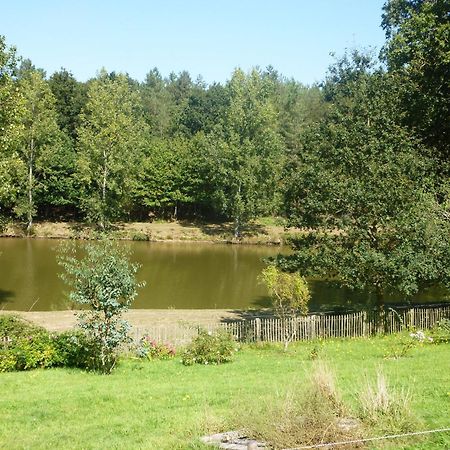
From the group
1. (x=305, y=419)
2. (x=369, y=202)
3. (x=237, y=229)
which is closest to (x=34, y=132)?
(x=237, y=229)

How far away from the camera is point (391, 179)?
23359 millimetres

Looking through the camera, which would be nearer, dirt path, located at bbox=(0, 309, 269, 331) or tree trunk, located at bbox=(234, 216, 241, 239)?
dirt path, located at bbox=(0, 309, 269, 331)

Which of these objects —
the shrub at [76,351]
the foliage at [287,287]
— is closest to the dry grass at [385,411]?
the shrub at [76,351]

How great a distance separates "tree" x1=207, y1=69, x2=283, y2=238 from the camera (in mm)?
61312

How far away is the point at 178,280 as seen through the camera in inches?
1634

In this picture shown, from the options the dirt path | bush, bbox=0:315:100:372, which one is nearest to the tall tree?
the dirt path

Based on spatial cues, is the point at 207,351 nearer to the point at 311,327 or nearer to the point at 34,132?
the point at 311,327

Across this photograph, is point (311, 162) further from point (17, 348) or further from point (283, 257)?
point (17, 348)

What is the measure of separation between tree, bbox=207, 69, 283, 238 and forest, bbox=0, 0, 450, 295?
0.54 ft

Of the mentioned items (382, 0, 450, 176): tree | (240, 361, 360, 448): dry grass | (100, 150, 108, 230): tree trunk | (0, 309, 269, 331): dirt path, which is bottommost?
(0, 309, 269, 331): dirt path

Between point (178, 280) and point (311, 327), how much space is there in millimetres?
19878

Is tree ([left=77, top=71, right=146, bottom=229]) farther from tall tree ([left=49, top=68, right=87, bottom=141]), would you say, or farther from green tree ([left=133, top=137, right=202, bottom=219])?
tall tree ([left=49, top=68, right=87, bottom=141])

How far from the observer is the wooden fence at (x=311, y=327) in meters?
21.0

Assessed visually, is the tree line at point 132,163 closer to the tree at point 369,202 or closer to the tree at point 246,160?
the tree at point 246,160
